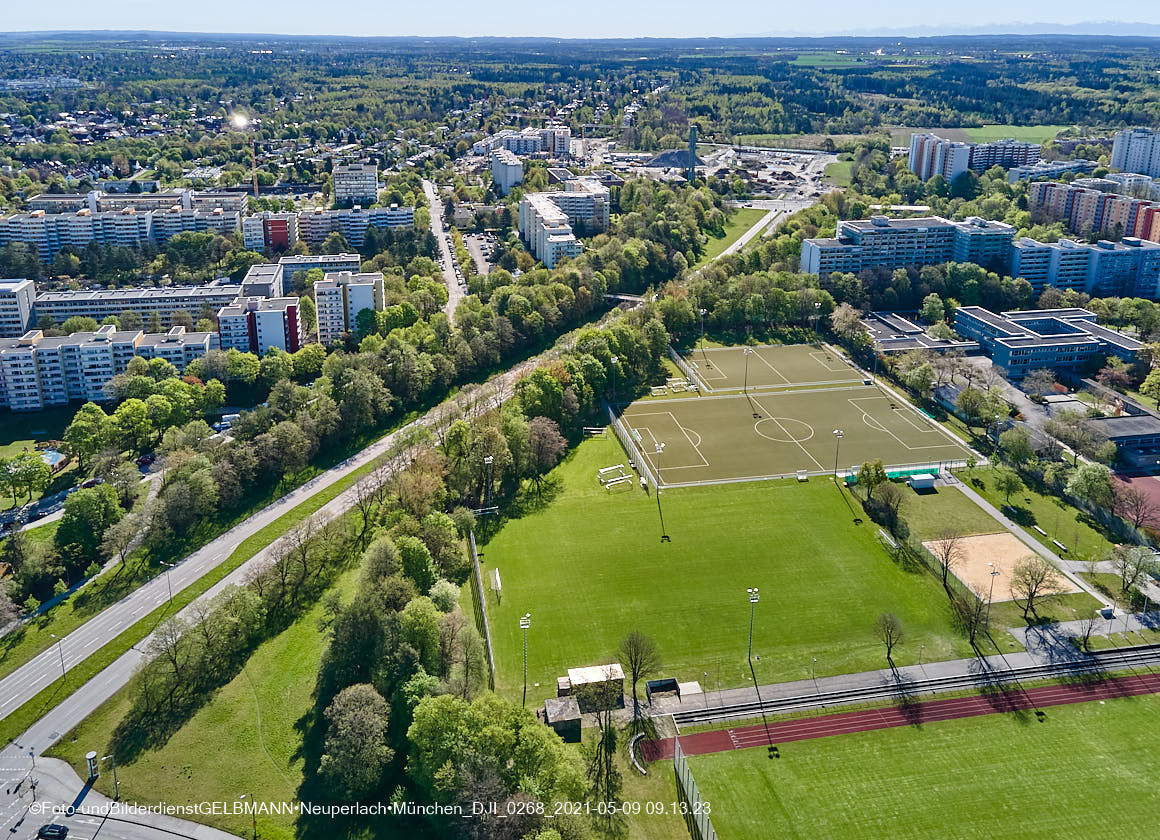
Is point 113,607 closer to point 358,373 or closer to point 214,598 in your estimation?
point 214,598

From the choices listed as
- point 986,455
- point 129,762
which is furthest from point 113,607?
point 986,455

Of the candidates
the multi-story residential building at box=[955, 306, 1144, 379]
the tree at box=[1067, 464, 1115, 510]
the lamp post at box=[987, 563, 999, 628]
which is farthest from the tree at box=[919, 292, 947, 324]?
the lamp post at box=[987, 563, 999, 628]

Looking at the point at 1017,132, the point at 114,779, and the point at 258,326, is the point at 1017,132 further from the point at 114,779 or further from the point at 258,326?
the point at 114,779

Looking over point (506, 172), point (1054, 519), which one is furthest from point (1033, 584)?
point (506, 172)

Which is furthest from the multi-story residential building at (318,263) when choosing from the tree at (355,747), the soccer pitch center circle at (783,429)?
the tree at (355,747)

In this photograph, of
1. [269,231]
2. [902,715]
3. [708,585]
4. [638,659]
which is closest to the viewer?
[902,715]

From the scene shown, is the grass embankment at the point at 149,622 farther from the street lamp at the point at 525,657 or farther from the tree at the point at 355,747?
the street lamp at the point at 525,657
